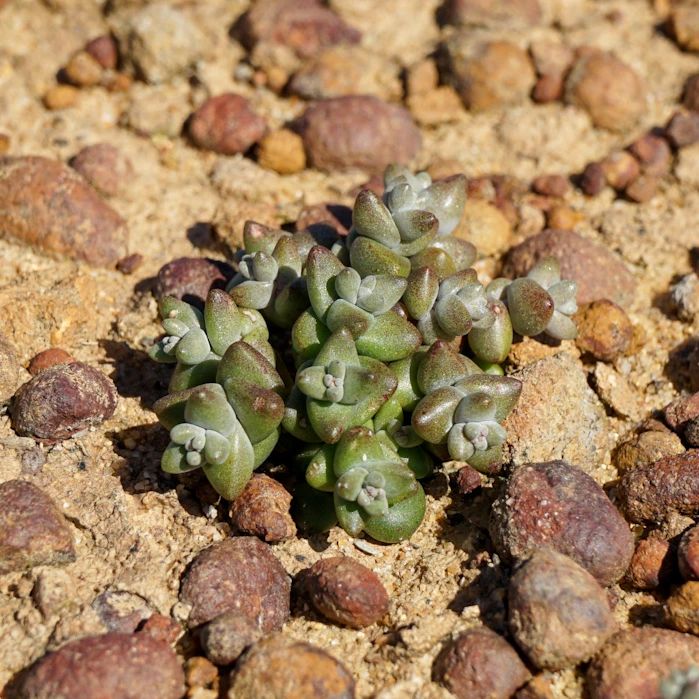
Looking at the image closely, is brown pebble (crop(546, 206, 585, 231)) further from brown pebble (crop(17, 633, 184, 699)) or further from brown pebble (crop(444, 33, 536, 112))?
brown pebble (crop(17, 633, 184, 699))

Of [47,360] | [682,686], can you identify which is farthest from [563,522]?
[47,360]

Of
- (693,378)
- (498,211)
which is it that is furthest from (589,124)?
(693,378)

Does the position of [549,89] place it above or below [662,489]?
above

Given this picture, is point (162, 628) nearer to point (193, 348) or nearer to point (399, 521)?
point (399, 521)

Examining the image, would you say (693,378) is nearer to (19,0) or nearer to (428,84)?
(428,84)

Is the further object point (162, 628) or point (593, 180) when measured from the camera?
point (593, 180)

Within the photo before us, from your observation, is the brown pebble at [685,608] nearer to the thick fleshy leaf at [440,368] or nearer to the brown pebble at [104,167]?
the thick fleshy leaf at [440,368]
